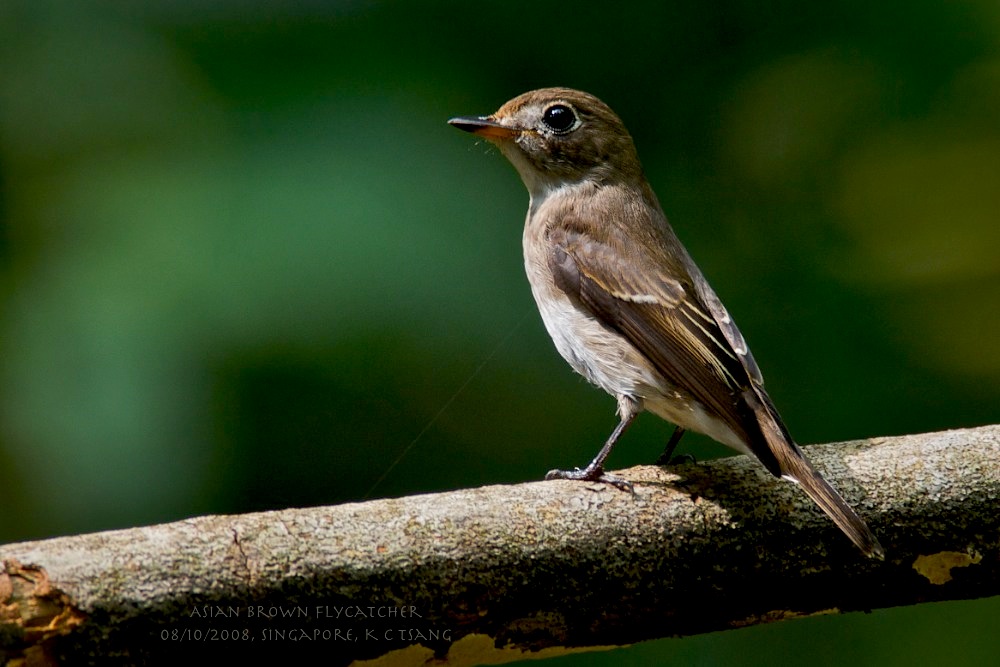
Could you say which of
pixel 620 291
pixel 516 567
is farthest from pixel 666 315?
pixel 516 567

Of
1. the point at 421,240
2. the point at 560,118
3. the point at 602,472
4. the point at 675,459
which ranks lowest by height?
the point at 675,459

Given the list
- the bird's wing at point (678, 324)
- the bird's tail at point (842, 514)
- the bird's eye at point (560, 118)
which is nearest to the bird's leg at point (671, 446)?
the bird's wing at point (678, 324)

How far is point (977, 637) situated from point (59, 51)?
3662 millimetres

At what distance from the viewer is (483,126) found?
3695mm

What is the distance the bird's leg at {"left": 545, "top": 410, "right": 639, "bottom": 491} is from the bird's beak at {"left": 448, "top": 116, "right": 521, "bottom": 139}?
3.50ft

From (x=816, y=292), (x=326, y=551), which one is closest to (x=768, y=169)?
(x=816, y=292)

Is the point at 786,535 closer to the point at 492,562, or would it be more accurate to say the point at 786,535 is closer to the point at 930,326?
the point at 492,562

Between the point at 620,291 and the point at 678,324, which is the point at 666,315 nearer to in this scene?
the point at 678,324

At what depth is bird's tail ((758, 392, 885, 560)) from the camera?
2.38 meters

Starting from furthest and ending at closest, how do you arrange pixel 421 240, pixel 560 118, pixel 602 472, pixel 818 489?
pixel 560 118 → pixel 421 240 → pixel 602 472 → pixel 818 489

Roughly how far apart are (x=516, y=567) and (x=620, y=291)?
4.40 ft

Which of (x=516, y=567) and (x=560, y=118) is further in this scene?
(x=560, y=118)

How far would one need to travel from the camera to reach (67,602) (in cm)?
204

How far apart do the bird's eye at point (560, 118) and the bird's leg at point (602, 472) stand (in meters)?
1.11
